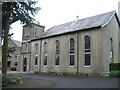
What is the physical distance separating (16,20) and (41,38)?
71.8 feet

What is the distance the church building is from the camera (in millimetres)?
26781

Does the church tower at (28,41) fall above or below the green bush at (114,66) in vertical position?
above

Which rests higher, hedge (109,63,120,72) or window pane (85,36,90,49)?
window pane (85,36,90,49)

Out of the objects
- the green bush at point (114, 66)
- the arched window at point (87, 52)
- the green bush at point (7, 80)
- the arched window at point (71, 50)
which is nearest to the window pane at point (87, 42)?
the arched window at point (87, 52)

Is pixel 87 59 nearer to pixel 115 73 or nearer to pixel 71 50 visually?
pixel 71 50

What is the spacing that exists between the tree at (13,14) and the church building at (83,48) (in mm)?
8366

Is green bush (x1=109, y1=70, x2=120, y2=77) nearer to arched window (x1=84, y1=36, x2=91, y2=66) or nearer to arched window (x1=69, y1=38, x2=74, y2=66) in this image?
arched window (x1=84, y1=36, x2=91, y2=66)

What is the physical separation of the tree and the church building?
8.37m

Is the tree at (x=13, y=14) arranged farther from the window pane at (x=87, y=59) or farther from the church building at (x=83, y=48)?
the window pane at (x=87, y=59)

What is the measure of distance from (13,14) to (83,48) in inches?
629

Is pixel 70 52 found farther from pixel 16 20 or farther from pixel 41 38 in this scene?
pixel 16 20

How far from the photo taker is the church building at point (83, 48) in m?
26.8

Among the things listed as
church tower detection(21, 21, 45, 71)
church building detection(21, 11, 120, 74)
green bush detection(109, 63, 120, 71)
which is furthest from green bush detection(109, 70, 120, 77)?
church tower detection(21, 21, 45, 71)

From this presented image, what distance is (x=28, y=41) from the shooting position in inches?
1676
